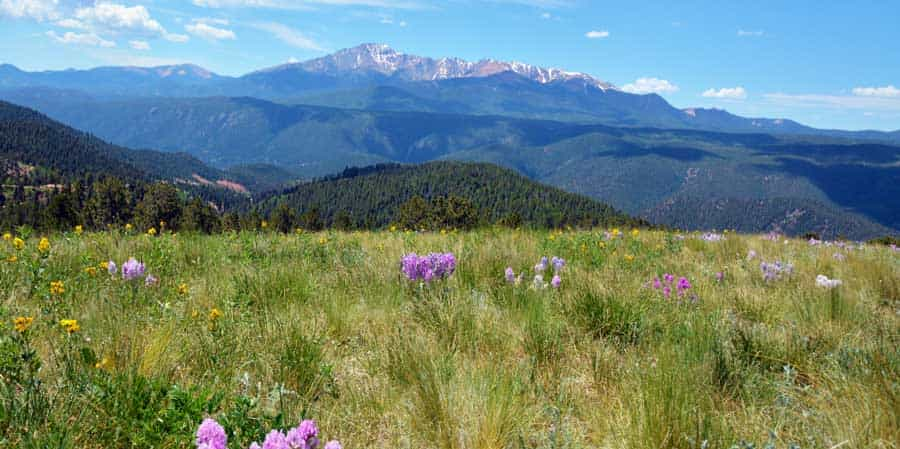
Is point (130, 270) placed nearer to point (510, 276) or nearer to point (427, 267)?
point (427, 267)

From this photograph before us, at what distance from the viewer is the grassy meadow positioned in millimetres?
2332

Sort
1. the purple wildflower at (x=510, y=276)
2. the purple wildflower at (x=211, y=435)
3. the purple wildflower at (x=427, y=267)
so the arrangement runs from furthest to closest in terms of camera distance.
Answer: the purple wildflower at (x=510, y=276) < the purple wildflower at (x=427, y=267) < the purple wildflower at (x=211, y=435)

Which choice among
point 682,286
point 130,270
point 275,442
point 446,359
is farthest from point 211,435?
point 682,286

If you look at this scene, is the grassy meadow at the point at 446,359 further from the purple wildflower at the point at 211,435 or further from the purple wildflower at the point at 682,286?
the purple wildflower at the point at 211,435

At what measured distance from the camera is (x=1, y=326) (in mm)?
2795

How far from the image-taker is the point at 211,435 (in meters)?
1.63

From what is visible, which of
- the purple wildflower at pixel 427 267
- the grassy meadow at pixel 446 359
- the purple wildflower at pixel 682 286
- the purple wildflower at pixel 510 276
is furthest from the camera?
the purple wildflower at pixel 510 276

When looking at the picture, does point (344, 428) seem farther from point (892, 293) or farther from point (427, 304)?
point (892, 293)

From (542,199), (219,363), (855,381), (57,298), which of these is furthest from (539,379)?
(542,199)

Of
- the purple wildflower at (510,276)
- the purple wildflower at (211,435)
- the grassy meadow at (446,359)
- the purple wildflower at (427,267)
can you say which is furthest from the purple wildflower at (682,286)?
the purple wildflower at (211,435)

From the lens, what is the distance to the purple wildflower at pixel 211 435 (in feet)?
5.30

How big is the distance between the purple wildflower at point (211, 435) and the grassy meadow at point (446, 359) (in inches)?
12.0

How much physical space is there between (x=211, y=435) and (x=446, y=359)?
1.68 m

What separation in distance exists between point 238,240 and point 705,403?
8.42 metres
